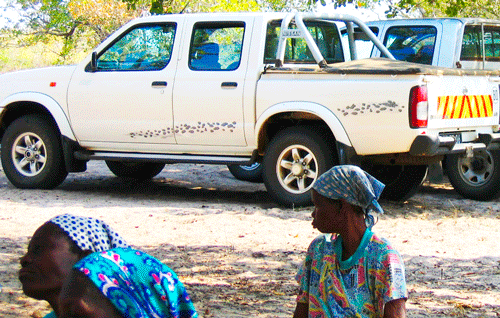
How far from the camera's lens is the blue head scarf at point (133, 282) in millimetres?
1916

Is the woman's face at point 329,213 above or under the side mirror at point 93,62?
under

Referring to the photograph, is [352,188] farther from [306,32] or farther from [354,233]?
[306,32]

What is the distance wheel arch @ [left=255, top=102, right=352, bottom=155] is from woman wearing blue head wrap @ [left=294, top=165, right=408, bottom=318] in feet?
15.5

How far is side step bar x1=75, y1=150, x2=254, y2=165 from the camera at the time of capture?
855cm

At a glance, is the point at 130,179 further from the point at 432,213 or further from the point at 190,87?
the point at 432,213

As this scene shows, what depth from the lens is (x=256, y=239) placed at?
22.4 feet

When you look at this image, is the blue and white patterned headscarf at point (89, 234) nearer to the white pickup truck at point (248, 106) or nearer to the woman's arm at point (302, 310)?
the woman's arm at point (302, 310)

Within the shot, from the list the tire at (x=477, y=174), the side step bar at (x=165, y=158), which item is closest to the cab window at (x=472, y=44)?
the tire at (x=477, y=174)

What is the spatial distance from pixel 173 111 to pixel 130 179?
240 cm

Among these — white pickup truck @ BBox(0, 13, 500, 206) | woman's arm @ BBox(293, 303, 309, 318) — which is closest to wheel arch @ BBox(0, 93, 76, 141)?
white pickup truck @ BBox(0, 13, 500, 206)

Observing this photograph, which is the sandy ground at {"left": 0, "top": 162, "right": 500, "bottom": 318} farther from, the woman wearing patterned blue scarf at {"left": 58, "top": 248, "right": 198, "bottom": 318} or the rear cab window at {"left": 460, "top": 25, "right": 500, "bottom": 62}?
the woman wearing patterned blue scarf at {"left": 58, "top": 248, "right": 198, "bottom": 318}

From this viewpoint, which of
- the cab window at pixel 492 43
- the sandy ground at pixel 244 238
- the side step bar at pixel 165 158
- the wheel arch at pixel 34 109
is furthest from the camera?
the cab window at pixel 492 43

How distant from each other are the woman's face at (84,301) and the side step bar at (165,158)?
256 inches

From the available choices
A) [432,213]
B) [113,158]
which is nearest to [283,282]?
[432,213]
